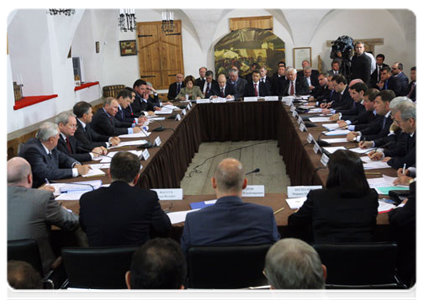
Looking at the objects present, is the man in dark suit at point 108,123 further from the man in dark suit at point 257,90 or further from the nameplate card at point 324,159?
the man in dark suit at point 257,90

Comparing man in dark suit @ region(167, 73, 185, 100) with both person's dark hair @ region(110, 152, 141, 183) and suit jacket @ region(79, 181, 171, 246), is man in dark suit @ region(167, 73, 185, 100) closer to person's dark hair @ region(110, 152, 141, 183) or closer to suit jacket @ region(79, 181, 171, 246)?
person's dark hair @ region(110, 152, 141, 183)

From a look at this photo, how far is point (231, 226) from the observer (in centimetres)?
246

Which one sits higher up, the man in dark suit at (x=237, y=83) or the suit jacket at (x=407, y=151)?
the man in dark suit at (x=237, y=83)

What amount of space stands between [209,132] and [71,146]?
488cm

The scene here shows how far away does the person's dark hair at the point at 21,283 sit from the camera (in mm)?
1492

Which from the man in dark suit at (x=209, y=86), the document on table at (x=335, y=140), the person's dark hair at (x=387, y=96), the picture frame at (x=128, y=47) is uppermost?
the picture frame at (x=128, y=47)

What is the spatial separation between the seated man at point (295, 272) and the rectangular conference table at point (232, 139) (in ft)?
4.65

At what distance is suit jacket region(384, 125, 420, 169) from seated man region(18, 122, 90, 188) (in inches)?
107

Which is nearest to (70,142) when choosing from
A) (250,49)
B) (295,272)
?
(295,272)

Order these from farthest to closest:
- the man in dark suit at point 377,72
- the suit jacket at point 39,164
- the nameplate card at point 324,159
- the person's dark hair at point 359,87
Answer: the man in dark suit at point 377,72 < the person's dark hair at point 359,87 < the nameplate card at point 324,159 < the suit jacket at point 39,164

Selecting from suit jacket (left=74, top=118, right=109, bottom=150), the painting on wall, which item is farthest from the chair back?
the painting on wall

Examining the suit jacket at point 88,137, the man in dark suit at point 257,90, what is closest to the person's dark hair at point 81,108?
the suit jacket at point 88,137
